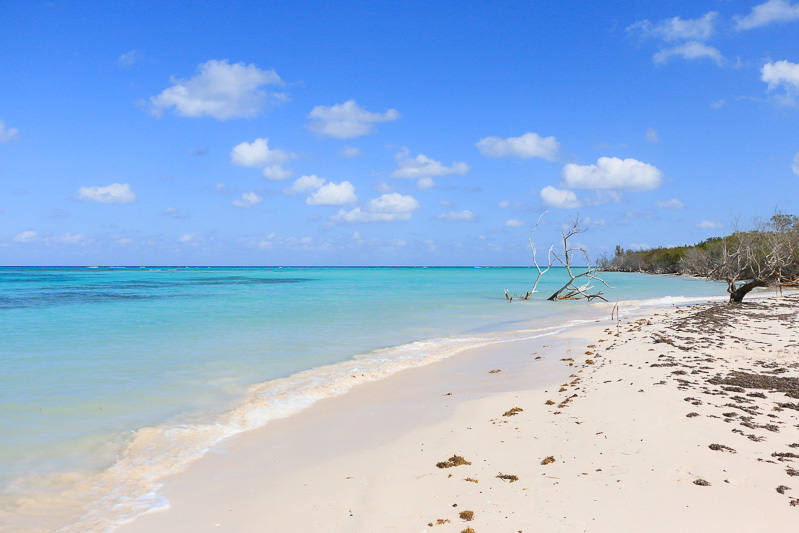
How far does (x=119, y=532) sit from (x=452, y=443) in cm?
355

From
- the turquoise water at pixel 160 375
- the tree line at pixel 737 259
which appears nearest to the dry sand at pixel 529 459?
the turquoise water at pixel 160 375

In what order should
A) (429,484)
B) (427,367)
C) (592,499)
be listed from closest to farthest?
(592,499)
(429,484)
(427,367)

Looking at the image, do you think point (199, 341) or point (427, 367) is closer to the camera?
point (427, 367)

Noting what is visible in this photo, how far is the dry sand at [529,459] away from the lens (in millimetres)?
3873

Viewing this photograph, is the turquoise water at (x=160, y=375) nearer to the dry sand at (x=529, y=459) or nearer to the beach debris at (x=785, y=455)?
the dry sand at (x=529, y=459)

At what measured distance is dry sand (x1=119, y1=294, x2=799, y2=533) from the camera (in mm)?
3873

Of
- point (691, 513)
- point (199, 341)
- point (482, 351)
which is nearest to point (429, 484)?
point (691, 513)

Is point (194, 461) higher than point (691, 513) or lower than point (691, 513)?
lower

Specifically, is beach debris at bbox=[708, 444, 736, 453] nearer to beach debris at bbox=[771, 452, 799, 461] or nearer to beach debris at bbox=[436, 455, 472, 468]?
beach debris at bbox=[771, 452, 799, 461]

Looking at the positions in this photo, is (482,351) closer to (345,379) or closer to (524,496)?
(345,379)

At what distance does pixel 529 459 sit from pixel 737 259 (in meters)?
34.2

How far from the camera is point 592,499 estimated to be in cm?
402

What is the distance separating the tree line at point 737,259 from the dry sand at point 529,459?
17622mm

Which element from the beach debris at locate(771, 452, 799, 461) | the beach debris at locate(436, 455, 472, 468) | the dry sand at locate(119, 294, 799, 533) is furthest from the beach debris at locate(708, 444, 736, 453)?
the beach debris at locate(436, 455, 472, 468)
